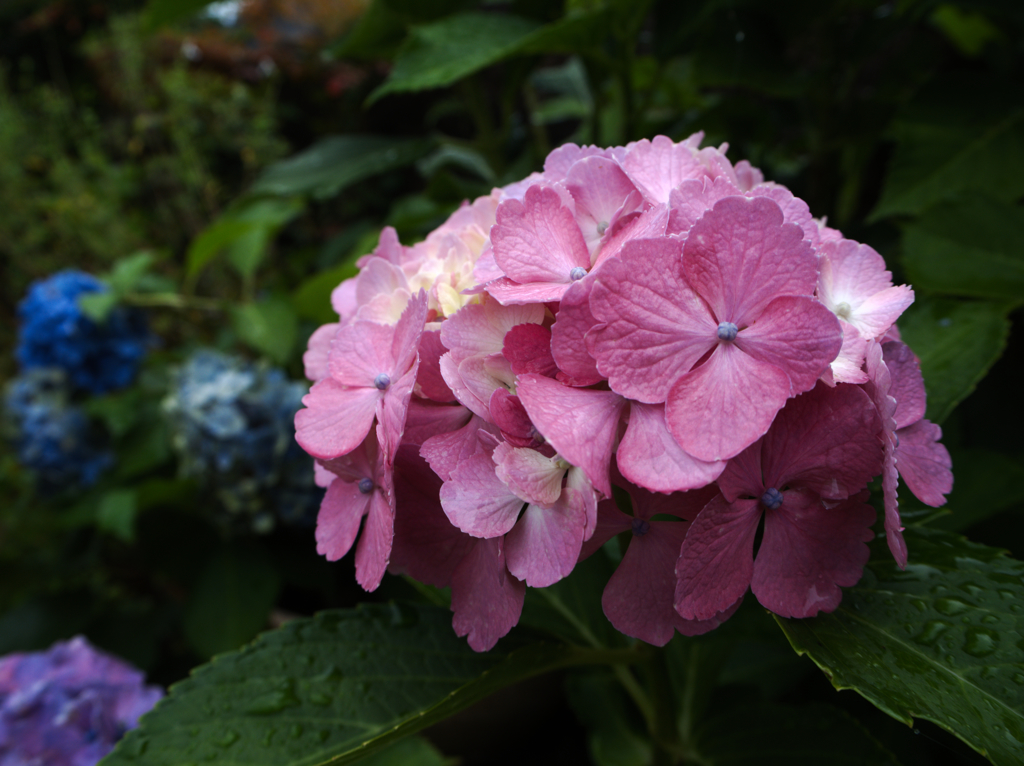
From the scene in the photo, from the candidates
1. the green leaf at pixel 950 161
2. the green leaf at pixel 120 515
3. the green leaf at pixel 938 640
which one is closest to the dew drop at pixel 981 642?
the green leaf at pixel 938 640

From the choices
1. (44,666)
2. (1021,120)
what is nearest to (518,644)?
(44,666)

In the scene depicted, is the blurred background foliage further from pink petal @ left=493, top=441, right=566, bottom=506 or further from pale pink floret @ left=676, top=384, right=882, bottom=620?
pink petal @ left=493, top=441, right=566, bottom=506

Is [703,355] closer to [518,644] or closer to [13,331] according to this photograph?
[518,644]

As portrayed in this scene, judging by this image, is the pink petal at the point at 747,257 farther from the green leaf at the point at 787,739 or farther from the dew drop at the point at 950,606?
the green leaf at the point at 787,739

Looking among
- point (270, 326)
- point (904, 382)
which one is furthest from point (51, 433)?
point (904, 382)

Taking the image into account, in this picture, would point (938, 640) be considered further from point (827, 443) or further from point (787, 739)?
point (787, 739)

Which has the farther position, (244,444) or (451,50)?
(244,444)
